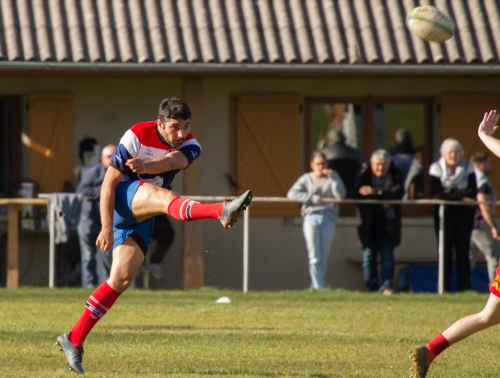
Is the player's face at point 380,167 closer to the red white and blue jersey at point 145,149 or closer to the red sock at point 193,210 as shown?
the red white and blue jersey at point 145,149

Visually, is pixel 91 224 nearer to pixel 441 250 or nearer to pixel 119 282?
pixel 441 250

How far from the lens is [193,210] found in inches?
269

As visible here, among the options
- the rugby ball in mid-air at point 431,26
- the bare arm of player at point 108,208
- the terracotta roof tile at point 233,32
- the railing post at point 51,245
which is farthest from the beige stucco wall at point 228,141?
the bare arm of player at point 108,208

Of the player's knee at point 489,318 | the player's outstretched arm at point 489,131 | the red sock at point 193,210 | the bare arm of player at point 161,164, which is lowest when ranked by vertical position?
the player's knee at point 489,318

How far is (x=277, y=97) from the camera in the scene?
15.4 meters

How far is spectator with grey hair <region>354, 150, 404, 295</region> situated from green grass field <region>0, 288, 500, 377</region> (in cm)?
58

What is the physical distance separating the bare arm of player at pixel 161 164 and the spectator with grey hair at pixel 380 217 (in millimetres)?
6582

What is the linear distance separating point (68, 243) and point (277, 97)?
3.66 m

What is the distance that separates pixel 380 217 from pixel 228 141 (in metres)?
2.82

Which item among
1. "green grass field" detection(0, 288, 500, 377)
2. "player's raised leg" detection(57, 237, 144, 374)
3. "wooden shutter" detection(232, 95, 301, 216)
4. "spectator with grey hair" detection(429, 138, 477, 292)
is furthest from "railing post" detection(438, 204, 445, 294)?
"player's raised leg" detection(57, 237, 144, 374)

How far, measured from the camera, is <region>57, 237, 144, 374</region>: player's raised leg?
7.13m

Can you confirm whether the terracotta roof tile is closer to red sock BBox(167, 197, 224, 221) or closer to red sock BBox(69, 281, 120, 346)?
red sock BBox(69, 281, 120, 346)

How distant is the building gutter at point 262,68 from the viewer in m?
13.9

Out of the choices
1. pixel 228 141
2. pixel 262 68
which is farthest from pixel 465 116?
pixel 228 141
